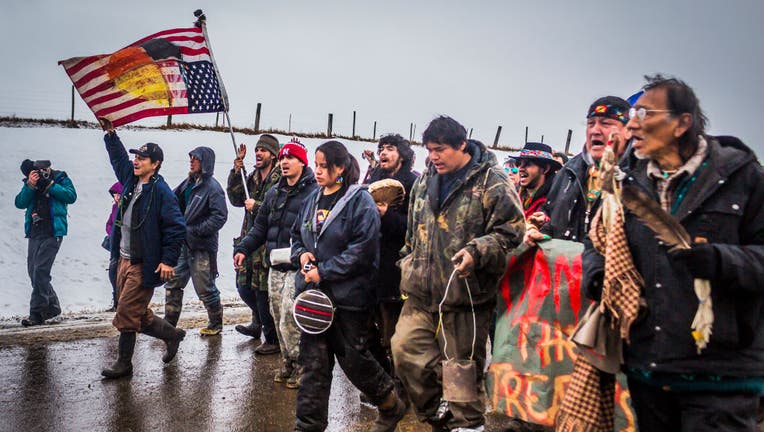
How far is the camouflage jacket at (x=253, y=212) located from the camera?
704 cm

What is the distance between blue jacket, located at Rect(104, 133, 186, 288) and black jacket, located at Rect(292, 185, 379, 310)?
6.45 ft

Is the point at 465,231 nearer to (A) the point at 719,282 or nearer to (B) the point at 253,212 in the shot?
(A) the point at 719,282

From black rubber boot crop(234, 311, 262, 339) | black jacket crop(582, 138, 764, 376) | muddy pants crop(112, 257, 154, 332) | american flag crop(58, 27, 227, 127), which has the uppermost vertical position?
american flag crop(58, 27, 227, 127)

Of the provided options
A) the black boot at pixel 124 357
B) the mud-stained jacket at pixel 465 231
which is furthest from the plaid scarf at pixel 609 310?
the black boot at pixel 124 357

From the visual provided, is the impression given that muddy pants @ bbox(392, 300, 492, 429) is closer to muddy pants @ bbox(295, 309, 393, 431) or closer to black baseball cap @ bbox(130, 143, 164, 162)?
muddy pants @ bbox(295, 309, 393, 431)

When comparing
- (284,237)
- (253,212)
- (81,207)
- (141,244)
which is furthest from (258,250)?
(81,207)

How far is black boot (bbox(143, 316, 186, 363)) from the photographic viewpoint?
6469 mm

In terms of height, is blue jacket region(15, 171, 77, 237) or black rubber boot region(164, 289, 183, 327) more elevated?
blue jacket region(15, 171, 77, 237)

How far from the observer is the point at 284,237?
6.39 meters

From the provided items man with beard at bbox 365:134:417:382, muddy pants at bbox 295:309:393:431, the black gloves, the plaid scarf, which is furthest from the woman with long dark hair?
the black gloves

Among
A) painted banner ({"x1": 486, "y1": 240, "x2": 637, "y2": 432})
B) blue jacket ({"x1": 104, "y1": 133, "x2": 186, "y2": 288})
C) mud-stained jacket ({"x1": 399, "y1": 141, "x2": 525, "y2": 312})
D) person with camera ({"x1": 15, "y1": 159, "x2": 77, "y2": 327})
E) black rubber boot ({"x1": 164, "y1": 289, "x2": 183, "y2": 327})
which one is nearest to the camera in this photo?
painted banner ({"x1": 486, "y1": 240, "x2": 637, "y2": 432})

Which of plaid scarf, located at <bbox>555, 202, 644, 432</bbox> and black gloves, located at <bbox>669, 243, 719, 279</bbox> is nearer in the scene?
black gloves, located at <bbox>669, 243, 719, 279</bbox>

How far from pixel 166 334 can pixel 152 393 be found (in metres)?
0.94

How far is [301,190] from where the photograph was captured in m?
6.36
